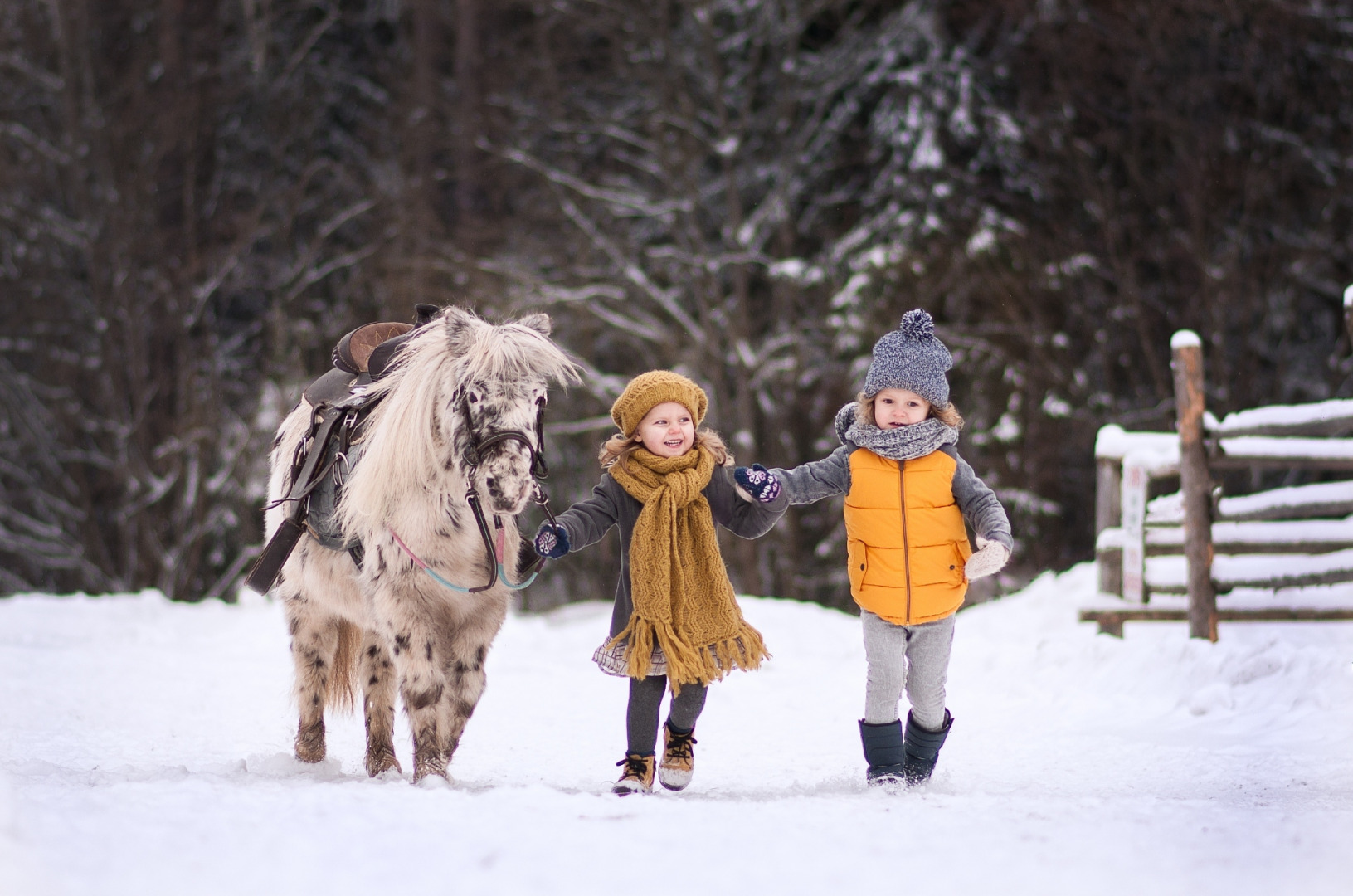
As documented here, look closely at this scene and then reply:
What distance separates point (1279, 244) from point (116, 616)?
40.7 feet

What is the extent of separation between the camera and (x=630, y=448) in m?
4.05

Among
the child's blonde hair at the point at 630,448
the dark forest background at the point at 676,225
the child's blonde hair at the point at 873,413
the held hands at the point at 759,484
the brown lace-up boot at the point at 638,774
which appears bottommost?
the brown lace-up boot at the point at 638,774

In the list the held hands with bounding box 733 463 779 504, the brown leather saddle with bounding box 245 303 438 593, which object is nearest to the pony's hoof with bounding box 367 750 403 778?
the brown leather saddle with bounding box 245 303 438 593

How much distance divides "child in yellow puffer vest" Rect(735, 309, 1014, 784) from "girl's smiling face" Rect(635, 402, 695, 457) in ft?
0.79

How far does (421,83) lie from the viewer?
16188 millimetres

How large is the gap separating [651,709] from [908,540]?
1.07 m

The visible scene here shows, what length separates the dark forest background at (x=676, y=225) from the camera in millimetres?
13141

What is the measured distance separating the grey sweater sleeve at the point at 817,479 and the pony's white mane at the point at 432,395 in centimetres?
84

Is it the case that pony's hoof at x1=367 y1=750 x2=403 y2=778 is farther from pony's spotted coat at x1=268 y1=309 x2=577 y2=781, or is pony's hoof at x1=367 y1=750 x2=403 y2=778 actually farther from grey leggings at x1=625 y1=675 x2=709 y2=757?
grey leggings at x1=625 y1=675 x2=709 y2=757

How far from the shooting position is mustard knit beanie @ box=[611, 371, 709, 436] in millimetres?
3945

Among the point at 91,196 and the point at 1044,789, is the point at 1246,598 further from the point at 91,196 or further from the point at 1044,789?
the point at 91,196

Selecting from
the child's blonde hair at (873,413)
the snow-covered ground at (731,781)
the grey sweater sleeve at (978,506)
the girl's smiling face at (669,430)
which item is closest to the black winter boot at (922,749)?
the snow-covered ground at (731,781)

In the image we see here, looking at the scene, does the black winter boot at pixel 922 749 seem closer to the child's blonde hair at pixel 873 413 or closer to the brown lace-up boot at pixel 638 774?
the brown lace-up boot at pixel 638 774

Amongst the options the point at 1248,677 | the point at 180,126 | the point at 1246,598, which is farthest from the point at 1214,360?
the point at 180,126
